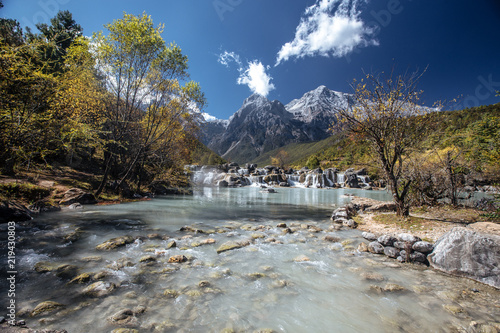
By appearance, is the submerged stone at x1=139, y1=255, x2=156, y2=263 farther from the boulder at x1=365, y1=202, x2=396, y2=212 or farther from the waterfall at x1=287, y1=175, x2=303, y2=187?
the waterfall at x1=287, y1=175, x2=303, y2=187

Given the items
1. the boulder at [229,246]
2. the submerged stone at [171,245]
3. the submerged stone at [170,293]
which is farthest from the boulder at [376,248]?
the submerged stone at [171,245]

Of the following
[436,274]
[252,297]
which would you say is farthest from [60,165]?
[436,274]

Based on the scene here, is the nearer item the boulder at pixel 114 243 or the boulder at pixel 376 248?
the boulder at pixel 114 243

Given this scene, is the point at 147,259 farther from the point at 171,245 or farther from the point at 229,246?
the point at 229,246

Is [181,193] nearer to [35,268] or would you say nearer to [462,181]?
[35,268]

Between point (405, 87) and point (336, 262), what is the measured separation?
10289 millimetres

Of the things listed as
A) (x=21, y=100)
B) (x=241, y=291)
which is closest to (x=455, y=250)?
(x=241, y=291)

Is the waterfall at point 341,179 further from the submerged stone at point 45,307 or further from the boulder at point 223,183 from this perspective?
the submerged stone at point 45,307

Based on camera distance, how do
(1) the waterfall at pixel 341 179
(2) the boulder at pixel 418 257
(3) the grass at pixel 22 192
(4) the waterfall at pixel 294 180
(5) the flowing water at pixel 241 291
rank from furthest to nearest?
(4) the waterfall at pixel 294 180 < (1) the waterfall at pixel 341 179 < (3) the grass at pixel 22 192 < (2) the boulder at pixel 418 257 < (5) the flowing water at pixel 241 291

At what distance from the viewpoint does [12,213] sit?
904cm

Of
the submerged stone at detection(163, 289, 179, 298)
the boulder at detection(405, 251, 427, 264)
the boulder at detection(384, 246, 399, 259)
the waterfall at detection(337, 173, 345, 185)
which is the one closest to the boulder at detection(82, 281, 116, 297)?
the submerged stone at detection(163, 289, 179, 298)

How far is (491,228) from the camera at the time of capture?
23.3 ft

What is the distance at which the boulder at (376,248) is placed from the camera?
7.39 metres

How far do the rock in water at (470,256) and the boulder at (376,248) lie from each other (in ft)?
4.63
